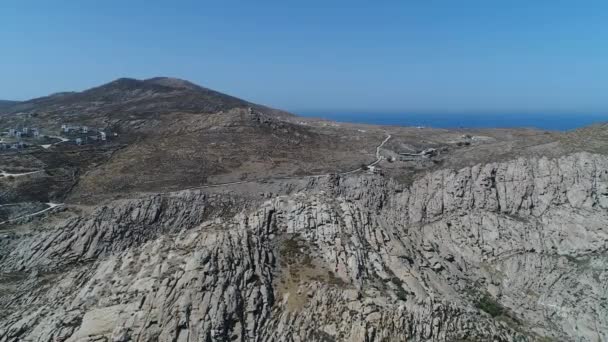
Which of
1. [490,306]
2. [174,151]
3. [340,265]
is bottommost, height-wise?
[490,306]

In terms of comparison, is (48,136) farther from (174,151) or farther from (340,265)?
(340,265)

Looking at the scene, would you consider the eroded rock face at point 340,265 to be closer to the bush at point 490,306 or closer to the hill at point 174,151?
the bush at point 490,306

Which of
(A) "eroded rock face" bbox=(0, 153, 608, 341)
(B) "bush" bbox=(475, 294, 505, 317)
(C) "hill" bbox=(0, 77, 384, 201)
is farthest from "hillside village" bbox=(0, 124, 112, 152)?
(B) "bush" bbox=(475, 294, 505, 317)

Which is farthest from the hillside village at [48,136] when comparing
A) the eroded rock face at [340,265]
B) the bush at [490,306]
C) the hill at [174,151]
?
the bush at [490,306]

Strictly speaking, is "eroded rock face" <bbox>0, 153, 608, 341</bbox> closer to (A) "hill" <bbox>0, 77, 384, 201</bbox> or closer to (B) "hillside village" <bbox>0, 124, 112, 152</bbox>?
(A) "hill" <bbox>0, 77, 384, 201</bbox>

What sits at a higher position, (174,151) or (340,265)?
(174,151)

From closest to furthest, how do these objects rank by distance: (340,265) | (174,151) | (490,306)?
(340,265) < (490,306) < (174,151)

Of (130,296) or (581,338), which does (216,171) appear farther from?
(581,338)

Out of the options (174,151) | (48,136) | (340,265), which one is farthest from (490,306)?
(48,136)
